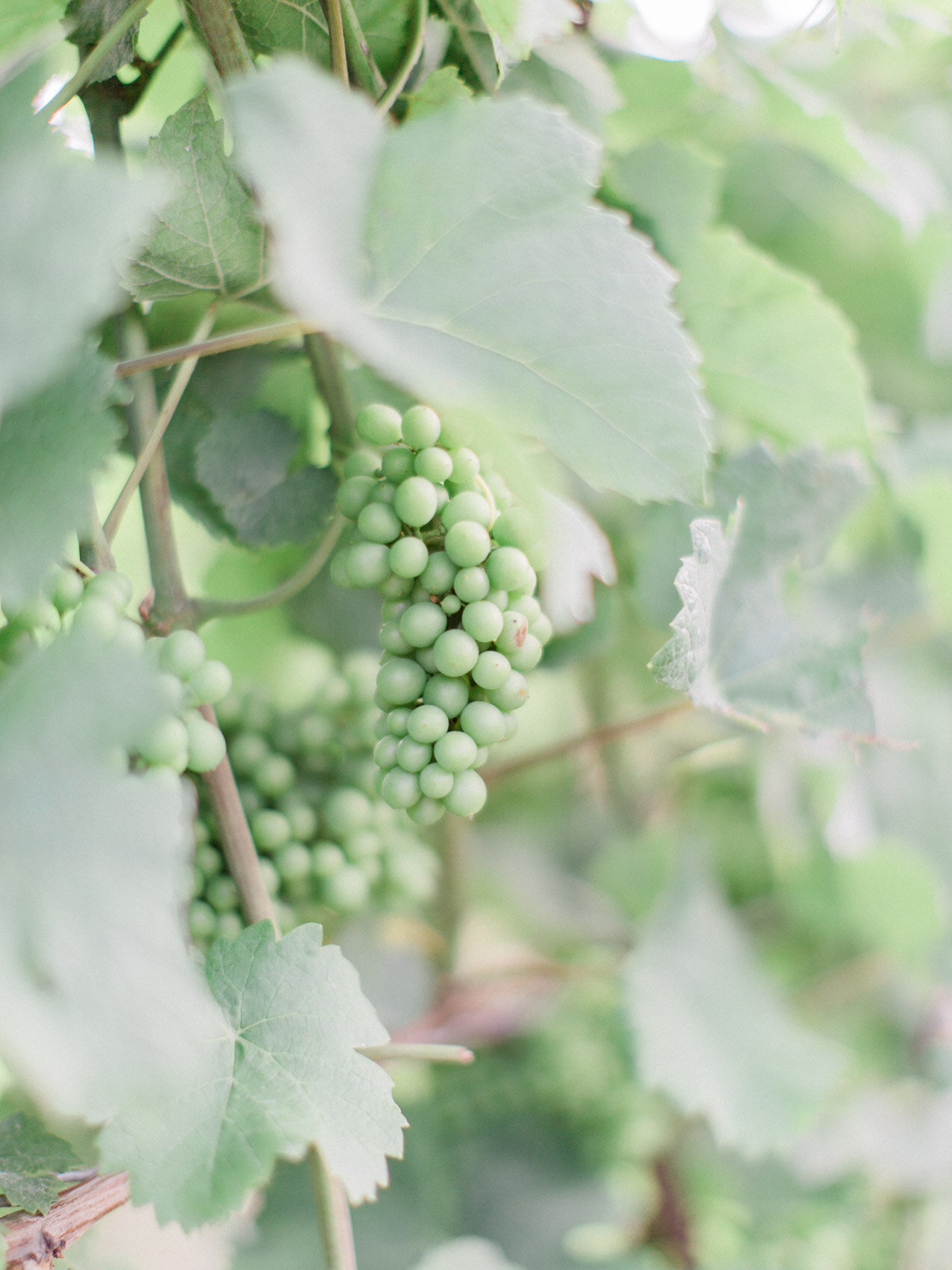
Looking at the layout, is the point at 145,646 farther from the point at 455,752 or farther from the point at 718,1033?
the point at 718,1033

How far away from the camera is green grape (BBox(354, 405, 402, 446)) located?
39 centimetres

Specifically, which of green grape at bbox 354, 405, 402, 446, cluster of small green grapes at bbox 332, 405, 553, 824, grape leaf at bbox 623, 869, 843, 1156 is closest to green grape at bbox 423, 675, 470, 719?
cluster of small green grapes at bbox 332, 405, 553, 824

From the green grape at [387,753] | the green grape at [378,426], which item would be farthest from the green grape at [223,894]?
the green grape at [378,426]

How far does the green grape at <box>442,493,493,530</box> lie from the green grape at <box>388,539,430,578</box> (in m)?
0.01

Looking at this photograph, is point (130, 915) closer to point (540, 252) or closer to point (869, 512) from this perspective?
point (540, 252)

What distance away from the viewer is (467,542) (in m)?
0.35

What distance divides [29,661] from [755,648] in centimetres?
39

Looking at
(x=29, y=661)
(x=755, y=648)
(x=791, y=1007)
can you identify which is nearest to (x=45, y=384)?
(x=29, y=661)

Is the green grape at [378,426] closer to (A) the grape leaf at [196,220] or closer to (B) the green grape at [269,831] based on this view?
(A) the grape leaf at [196,220]

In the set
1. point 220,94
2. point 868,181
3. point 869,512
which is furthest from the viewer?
point 869,512

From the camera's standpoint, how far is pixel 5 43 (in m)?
0.40

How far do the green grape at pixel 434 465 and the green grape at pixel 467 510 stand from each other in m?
0.01

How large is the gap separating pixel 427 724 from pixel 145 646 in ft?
0.37

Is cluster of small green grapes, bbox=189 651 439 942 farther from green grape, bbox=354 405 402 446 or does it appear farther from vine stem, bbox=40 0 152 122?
vine stem, bbox=40 0 152 122
